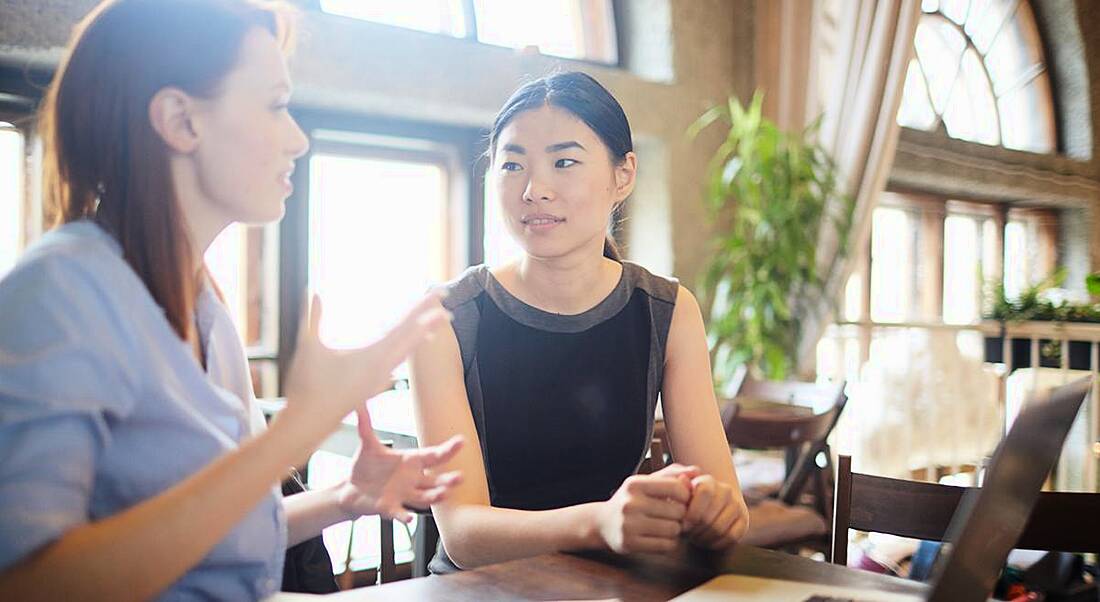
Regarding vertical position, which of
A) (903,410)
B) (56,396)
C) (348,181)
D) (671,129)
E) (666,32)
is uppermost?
(666,32)

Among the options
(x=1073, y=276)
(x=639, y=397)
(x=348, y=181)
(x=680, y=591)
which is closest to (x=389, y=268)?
(x=348, y=181)

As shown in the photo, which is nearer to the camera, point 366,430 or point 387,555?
point 366,430

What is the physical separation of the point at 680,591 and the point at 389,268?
3285 millimetres

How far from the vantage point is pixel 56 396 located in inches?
27.7

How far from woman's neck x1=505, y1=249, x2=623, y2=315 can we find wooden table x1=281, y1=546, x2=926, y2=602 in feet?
1.69

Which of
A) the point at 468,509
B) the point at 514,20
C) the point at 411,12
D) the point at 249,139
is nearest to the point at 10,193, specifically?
the point at 411,12

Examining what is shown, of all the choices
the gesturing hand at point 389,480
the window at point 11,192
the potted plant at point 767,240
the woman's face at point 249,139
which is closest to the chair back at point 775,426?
the potted plant at point 767,240

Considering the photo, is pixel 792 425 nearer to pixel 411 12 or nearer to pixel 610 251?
pixel 610 251

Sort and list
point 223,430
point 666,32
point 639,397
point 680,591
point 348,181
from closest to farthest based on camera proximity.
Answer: point 223,430 → point 680,591 → point 639,397 → point 348,181 → point 666,32

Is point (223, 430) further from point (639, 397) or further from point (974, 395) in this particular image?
point (974, 395)

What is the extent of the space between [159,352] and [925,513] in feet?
3.69

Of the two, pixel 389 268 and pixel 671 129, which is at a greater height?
pixel 671 129

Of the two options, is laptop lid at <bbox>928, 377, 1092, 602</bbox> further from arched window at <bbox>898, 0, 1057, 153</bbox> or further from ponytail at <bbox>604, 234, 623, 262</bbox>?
arched window at <bbox>898, 0, 1057, 153</bbox>

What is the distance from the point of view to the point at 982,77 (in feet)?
24.8
